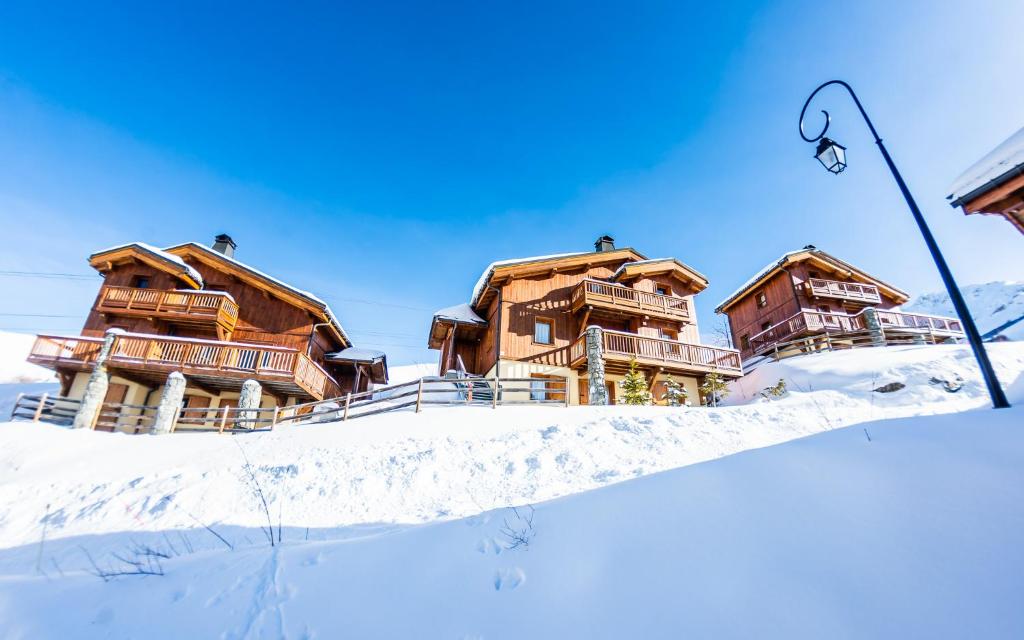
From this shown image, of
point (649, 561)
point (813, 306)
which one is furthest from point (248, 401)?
point (813, 306)

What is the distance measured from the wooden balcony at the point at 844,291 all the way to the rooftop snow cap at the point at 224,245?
111 feet

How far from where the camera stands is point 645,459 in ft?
28.7

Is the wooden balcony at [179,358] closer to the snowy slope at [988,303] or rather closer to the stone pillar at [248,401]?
the stone pillar at [248,401]

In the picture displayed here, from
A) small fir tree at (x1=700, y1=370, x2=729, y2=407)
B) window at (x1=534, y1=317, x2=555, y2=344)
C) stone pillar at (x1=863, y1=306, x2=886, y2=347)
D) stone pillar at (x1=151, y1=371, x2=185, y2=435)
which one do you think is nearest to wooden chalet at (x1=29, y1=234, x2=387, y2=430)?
stone pillar at (x1=151, y1=371, x2=185, y2=435)

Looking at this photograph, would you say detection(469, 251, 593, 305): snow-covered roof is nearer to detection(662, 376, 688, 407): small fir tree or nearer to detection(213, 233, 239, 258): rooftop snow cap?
detection(662, 376, 688, 407): small fir tree

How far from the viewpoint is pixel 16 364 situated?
41.0 meters

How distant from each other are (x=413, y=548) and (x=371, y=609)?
3.01 ft

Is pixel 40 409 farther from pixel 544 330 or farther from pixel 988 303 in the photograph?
pixel 988 303

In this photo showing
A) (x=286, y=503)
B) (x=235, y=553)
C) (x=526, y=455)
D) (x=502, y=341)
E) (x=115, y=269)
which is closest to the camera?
(x=235, y=553)

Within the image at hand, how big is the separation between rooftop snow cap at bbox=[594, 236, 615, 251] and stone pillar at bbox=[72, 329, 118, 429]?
74.3 ft

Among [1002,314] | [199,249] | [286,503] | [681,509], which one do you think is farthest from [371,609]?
[1002,314]

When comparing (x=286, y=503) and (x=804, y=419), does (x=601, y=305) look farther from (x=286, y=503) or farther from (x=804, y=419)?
(x=286, y=503)

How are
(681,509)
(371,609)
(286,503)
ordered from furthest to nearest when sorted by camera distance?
(286,503) < (681,509) < (371,609)

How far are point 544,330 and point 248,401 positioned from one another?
12.7m
